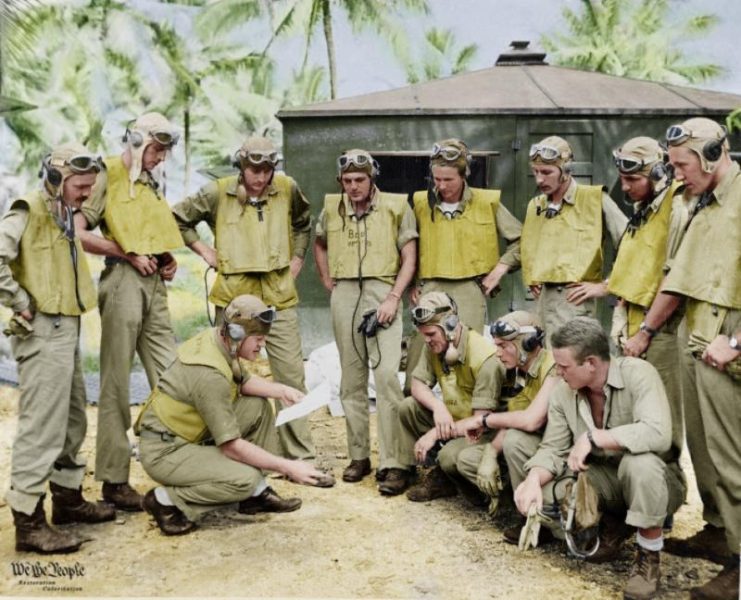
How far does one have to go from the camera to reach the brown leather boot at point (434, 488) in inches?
166

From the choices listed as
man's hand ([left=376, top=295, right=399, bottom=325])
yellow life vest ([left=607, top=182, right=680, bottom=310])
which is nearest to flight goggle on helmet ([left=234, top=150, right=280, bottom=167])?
man's hand ([left=376, top=295, right=399, bottom=325])

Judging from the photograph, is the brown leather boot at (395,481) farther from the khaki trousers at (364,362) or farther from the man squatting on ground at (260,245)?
the man squatting on ground at (260,245)

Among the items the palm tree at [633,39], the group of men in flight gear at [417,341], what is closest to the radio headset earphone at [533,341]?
the group of men in flight gear at [417,341]

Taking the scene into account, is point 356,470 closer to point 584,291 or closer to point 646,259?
point 584,291

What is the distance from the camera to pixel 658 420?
3.09 m

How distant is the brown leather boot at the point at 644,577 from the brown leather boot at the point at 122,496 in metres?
2.31

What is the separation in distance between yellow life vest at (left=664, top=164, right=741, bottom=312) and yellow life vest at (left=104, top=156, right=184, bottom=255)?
2.41m

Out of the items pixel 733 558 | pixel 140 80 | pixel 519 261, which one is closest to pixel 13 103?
pixel 519 261

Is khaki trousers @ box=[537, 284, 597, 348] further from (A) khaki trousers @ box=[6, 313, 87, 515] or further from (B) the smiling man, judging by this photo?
(A) khaki trousers @ box=[6, 313, 87, 515]

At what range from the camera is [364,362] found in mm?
4637

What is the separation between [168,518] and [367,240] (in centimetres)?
180

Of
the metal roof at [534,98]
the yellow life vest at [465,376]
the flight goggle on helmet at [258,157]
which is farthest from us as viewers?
the metal roof at [534,98]

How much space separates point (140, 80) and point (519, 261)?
29.5 feet

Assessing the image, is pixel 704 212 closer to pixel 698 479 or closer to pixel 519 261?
pixel 698 479
